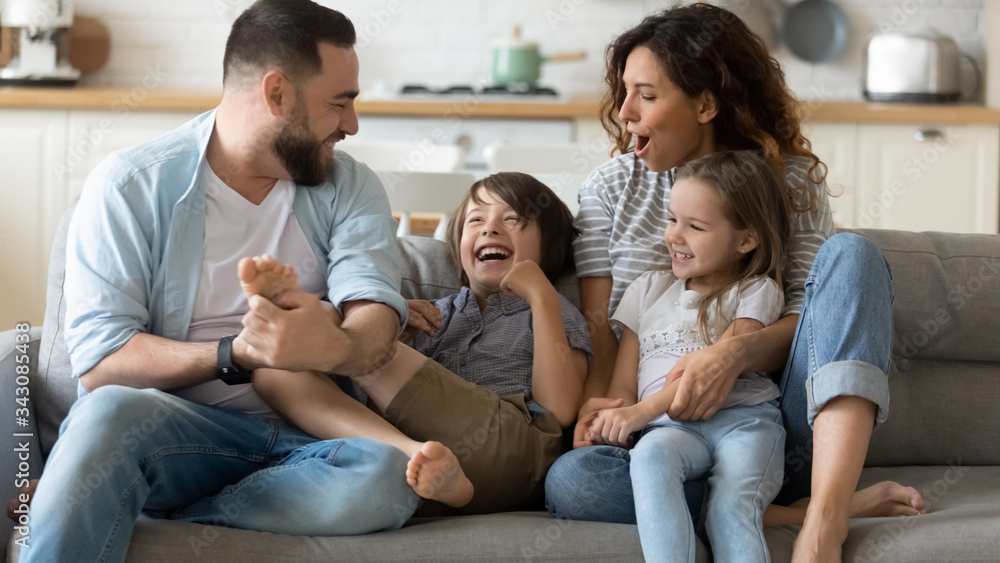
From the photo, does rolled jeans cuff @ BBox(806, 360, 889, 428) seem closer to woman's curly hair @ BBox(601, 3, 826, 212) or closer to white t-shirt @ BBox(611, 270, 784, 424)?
white t-shirt @ BBox(611, 270, 784, 424)

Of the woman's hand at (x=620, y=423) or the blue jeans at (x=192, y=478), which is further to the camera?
the woman's hand at (x=620, y=423)

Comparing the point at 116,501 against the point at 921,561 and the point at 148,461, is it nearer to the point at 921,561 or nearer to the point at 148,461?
the point at 148,461

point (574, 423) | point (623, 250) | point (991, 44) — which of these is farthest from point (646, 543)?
point (991, 44)

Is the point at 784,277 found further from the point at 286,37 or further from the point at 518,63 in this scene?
the point at 518,63

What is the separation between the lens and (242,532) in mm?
1231

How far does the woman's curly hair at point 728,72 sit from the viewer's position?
173cm

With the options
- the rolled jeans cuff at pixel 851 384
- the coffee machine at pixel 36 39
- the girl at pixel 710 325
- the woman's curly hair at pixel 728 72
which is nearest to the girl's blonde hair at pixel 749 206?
the girl at pixel 710 325

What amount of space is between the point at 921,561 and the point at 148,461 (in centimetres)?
104

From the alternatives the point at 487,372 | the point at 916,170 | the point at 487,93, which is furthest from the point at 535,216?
the point at 916,170

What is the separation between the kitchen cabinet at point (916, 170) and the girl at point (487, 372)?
2.14 meters

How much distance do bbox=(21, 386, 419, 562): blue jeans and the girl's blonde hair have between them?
616 millimetres

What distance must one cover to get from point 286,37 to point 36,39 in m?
2.72

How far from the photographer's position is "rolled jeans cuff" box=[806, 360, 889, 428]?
1316 mm

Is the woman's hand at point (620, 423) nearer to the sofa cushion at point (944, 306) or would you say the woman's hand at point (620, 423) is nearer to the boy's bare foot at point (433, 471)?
the boy's bare foot at point (433, 471)
